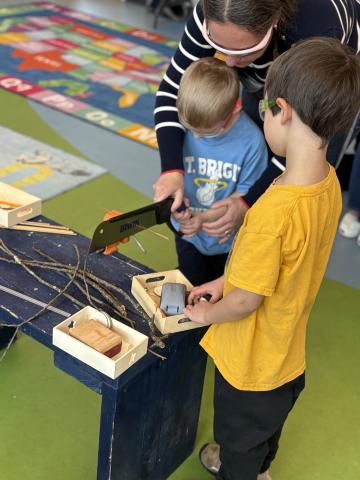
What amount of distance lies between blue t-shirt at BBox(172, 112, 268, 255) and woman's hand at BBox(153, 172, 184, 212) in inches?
4.1

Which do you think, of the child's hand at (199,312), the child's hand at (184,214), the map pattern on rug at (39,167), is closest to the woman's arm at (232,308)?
the child's hand at (199,312)

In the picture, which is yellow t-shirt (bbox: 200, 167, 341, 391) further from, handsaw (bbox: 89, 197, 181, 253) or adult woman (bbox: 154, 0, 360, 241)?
adult woman (bbox: 154, 0, 360, 241)

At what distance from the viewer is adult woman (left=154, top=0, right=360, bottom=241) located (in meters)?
1.31

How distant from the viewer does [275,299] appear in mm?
1140

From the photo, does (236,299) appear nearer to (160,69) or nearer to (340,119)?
(340,119)

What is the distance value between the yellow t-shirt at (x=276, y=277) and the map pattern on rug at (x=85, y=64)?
7.30 feet

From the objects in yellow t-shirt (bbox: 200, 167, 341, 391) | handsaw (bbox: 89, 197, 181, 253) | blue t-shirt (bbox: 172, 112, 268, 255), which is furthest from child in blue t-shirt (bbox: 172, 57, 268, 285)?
yellow t-shirt (bbox: 200, 167, 341, 391)

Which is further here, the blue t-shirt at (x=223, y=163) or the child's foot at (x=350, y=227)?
the child's foot at (x=350, y=227)

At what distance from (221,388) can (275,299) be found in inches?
11.1

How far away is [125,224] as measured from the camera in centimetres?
135

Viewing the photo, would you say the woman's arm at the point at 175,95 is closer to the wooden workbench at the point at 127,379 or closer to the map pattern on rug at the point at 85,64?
the wooden workbench at the point at 127,379

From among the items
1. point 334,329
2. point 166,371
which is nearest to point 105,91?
point 334,329

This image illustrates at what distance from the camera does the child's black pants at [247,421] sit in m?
1.28

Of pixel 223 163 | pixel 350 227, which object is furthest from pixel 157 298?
pixel 350 227
